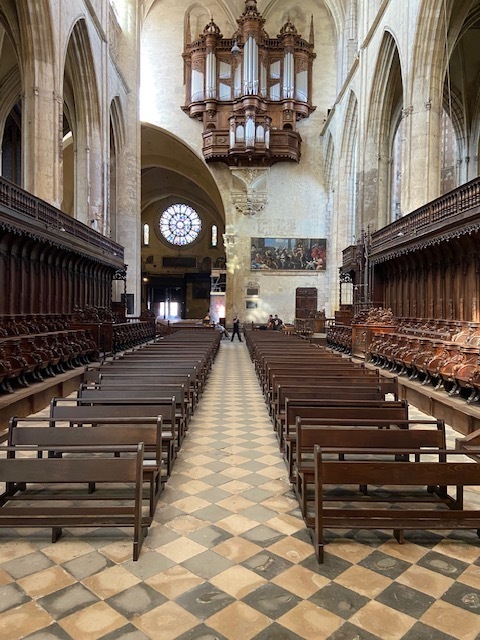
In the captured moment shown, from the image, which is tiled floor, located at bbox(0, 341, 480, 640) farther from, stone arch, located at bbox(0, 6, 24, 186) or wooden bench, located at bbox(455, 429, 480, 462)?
stone arch, located at bbox(0, 6, 24, 186)

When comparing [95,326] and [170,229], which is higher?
[170,229]

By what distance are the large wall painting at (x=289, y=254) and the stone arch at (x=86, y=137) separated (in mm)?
11005

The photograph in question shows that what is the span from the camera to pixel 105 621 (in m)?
2.10

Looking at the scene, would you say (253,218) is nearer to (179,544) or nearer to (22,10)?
(22,10)

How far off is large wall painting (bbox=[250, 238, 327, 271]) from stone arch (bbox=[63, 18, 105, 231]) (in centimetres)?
1100

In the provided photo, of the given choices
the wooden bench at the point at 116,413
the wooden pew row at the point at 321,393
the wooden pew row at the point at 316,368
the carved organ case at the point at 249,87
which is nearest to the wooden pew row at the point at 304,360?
the wooden pew row at the point at 316,368

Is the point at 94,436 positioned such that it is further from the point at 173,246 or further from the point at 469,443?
the point at 173,246

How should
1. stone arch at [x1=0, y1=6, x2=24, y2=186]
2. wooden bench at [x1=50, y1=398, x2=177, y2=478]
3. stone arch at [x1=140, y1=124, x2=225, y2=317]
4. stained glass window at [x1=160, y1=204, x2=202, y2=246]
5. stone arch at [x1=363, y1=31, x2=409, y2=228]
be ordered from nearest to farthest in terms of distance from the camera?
wooden bench at [x1=50, y1=398, x2=177, y2=478] → stone arch at [x1=363, y1=31, x2=409, y2=228] → stone arch at [x1=0, y1=6, x2=24, y2=186] → stone arch at [x1=140, y1=124, x2=225, y2=317] → stained glass window at [x1=160, y1=204, x2=202, y2=246]

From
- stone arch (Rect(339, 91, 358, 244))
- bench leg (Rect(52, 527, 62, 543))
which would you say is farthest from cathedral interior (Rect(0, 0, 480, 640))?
stone arch (Rect(339, 91, 358, 244))

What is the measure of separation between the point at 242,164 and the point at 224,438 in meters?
23.4

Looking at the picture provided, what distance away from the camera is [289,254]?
27.0m

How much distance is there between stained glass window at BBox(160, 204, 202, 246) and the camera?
135ft

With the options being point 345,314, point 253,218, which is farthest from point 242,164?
point 345,314

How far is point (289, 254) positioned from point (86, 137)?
13.4 metres
